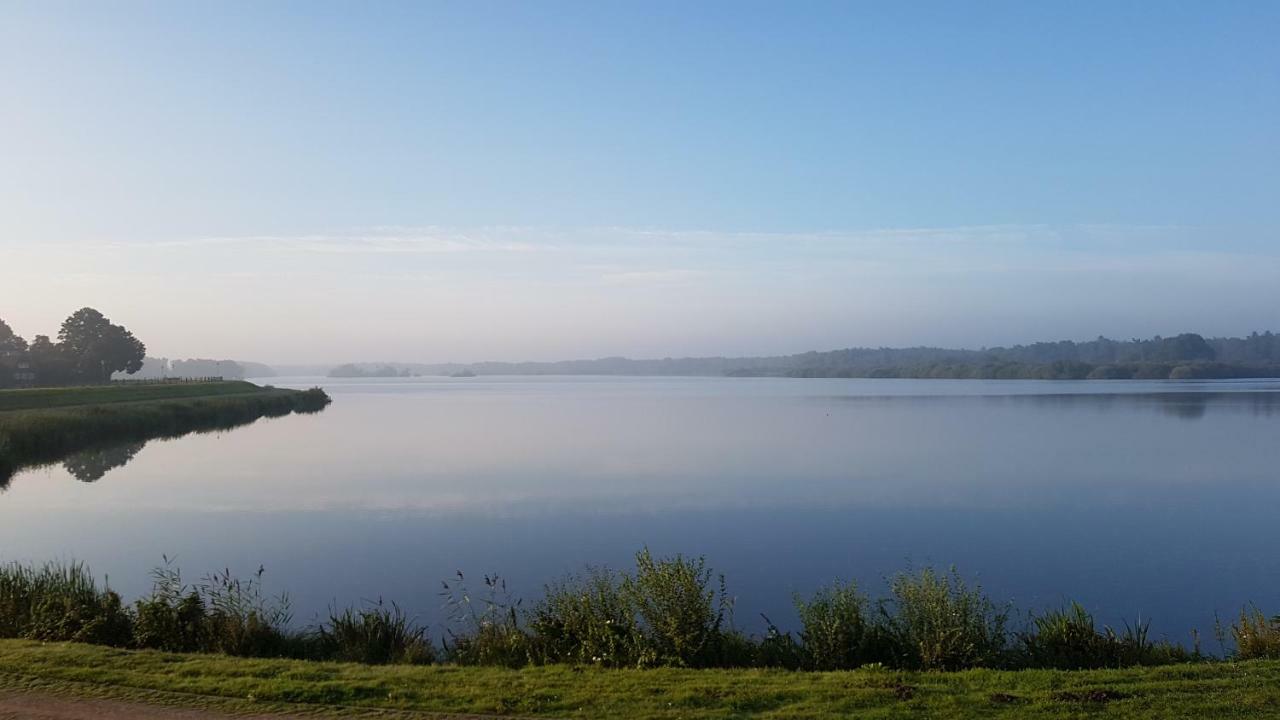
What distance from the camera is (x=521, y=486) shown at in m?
Result: 18.9

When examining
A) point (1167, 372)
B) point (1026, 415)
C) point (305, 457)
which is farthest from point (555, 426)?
point (1167, 372)

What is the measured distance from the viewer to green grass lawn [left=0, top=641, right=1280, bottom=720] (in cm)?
514

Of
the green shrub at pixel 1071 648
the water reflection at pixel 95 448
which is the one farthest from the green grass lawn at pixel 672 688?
the water reflection at pixel 95 448

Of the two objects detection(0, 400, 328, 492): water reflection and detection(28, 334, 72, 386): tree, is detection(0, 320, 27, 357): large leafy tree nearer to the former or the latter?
detection(28, 334, 72, 386): tree

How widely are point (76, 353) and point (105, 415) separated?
104 ft

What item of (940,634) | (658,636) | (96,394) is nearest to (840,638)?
(940,634)

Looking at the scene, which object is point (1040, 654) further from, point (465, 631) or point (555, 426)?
point (555, 426)

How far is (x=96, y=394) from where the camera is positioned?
133 ft

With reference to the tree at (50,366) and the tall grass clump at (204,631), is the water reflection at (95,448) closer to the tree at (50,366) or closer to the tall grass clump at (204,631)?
the tall grass clump at (204,631)

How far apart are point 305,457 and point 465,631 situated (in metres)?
18.8

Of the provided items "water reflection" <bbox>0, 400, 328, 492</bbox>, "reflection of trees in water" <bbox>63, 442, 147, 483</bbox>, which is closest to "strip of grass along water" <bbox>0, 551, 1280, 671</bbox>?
"water reflection" <bbox>0, 400, 328, 492</bbox>

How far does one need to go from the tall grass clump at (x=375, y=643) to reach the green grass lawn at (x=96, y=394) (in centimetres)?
3107

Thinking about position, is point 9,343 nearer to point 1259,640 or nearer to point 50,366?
point 50,366

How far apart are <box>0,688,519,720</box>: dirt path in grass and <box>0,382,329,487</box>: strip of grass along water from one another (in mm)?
18699
